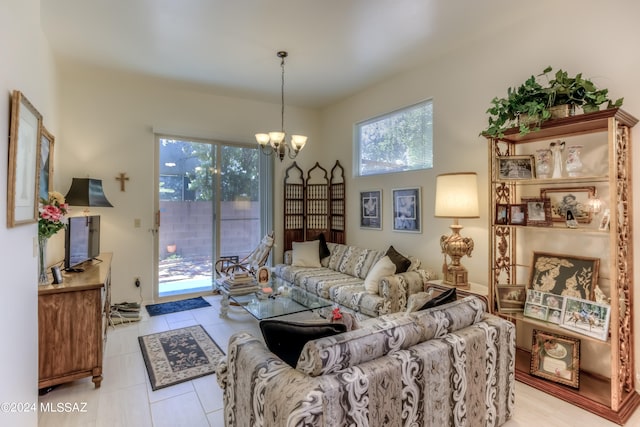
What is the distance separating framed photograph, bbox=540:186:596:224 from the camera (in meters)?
2.50

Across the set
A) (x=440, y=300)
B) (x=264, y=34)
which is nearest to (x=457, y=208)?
(x=440, y=300)

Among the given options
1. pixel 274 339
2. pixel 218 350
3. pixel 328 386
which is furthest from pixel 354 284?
pixel 328 386

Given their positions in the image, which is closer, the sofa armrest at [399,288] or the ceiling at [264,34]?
the ceiling at [264,34]

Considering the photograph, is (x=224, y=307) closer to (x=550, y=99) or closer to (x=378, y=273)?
(x=378, y=273)

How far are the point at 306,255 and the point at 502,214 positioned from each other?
9.08 ft

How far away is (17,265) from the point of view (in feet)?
5.21

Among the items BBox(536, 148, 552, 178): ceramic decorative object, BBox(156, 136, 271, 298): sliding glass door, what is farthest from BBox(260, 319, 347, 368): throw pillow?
BBox(156, 136, 271, 298): sliding glass door

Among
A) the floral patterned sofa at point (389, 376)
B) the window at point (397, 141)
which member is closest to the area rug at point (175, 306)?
the floral patterned sofa at point (389, 376)

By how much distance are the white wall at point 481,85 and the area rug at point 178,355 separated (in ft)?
8.31

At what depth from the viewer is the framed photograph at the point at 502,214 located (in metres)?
2.78

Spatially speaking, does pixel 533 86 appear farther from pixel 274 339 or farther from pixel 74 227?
pixel 74 227

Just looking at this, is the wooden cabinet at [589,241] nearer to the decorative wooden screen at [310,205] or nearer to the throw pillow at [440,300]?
the throw pillow at [440,300]

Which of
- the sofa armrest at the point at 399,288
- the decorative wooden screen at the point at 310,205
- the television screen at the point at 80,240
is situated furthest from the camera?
the decorative wooden screen at the point at 310,205

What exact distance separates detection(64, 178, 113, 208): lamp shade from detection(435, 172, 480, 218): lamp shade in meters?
3.77
